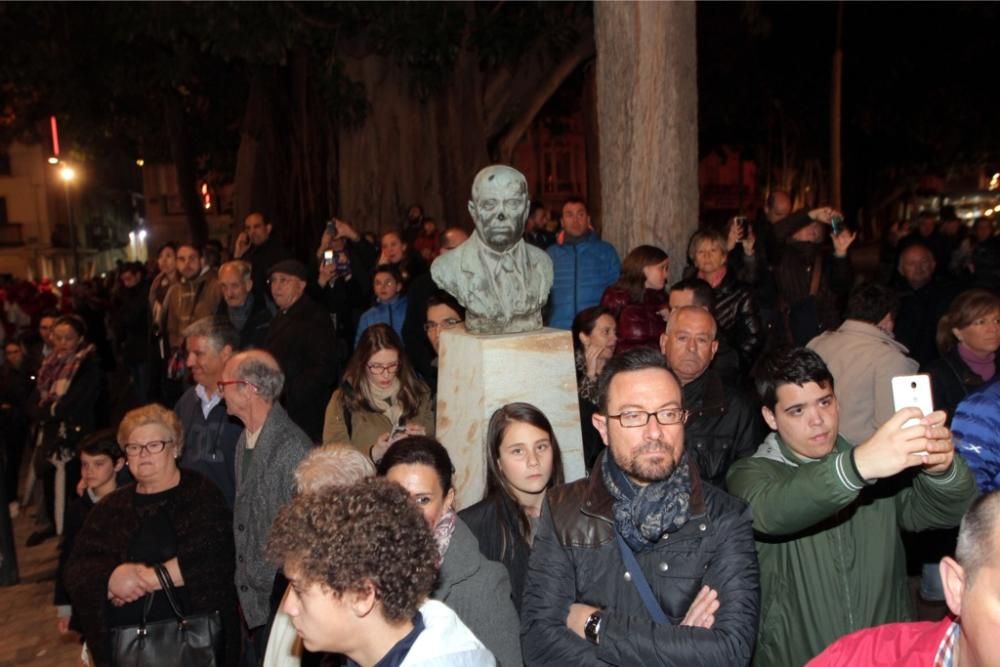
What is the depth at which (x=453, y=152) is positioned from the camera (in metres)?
15.9

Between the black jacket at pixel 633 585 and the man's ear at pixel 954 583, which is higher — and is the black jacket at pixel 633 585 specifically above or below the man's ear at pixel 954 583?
below

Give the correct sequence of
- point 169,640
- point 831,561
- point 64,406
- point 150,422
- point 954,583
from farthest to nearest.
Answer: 1. point 64,406
2. point 150,422
3. point 169,640
4. point 831,561
5. point 954,583

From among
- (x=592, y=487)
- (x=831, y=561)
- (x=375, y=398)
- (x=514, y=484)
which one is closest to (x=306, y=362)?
(x=375, y=398)

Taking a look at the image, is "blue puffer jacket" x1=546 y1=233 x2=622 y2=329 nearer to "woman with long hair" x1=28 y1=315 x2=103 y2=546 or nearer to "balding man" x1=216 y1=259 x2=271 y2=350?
"balding man" x1=216 y1=259 x2=271 y2=350

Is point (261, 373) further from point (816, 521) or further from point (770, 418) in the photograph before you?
point (816, 521)

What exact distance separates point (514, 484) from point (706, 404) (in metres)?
1.17

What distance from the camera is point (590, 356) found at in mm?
6168

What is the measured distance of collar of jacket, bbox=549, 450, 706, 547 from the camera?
129 inches

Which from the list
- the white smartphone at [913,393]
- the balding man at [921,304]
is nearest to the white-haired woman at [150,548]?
the white smartphone at [913,393]

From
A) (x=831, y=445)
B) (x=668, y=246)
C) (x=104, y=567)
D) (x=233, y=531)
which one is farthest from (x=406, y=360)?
(x=668, y=246)

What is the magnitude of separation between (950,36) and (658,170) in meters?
21.4

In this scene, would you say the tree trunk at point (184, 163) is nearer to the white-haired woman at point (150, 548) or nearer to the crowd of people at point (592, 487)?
the crowd of people at point (592, 487)

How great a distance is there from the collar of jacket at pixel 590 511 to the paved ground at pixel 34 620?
15.1 feet

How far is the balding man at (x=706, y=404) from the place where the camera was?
16.2 feet
